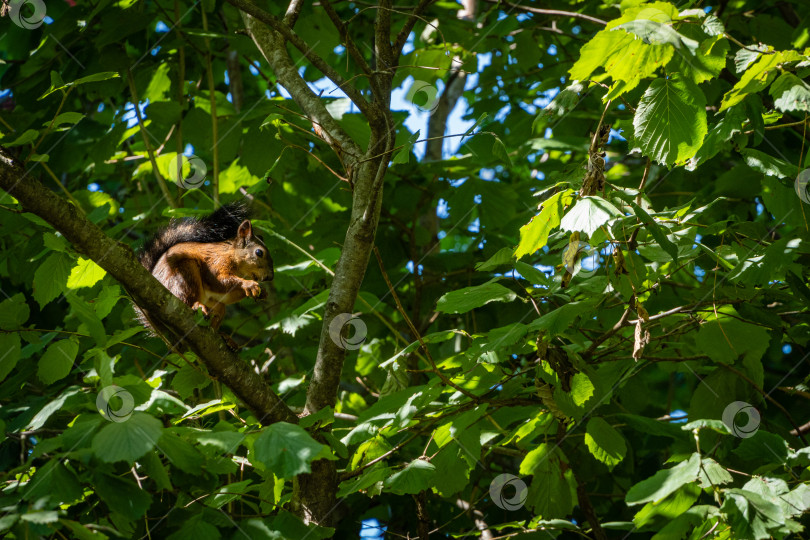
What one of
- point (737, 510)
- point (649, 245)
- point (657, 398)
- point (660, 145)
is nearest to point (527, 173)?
point (657, 398)

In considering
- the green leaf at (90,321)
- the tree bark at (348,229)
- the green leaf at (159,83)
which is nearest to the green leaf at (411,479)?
the tree bark at (348,229)

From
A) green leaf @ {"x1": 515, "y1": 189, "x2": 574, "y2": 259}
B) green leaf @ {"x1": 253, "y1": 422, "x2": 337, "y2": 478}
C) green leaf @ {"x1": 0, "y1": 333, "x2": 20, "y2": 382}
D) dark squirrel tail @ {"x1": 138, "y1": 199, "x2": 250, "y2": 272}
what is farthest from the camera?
dark squirrel tail @ {"x1": 138, "y1": 199, "x2": 250, "y2": 272}

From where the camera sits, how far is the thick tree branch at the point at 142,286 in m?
1.84

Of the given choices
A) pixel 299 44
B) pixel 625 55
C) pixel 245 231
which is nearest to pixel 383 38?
pixel 299 44

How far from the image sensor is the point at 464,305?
2078 millimetres

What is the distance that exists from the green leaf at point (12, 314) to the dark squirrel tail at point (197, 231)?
73 cm

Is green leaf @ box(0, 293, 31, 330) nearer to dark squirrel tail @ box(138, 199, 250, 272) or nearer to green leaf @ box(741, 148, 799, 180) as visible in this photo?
dark squirrel tail @ box(138, 199, 250, 272)

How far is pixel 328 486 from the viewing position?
228cm

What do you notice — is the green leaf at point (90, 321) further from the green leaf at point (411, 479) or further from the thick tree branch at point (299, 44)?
the thick tree branch at point (299, 44)

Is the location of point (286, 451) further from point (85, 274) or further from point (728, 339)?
point (728, 339)

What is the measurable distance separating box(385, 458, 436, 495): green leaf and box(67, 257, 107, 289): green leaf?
1036 mm

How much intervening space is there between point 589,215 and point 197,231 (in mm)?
1854

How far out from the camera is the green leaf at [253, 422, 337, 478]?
152 centimetres

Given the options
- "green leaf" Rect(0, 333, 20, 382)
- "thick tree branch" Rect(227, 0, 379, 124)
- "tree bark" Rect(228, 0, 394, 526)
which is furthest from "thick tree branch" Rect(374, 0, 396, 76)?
"green leaf" Rect(0, 333, 20, 382)
